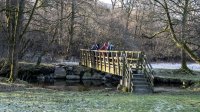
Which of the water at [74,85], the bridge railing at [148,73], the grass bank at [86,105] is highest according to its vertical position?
the bridge railing at [148,73]

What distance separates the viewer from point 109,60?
33250mm

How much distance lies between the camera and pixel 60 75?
140 ft

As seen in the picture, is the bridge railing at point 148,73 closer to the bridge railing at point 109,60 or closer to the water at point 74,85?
the bridge railing at point 109,60

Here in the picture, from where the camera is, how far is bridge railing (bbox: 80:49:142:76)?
1123 inches

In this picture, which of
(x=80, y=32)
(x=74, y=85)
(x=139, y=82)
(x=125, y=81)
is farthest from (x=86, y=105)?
(x=80, y=32)

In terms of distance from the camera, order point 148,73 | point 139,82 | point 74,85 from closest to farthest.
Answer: point 139,82
point 148,73
point 74,85

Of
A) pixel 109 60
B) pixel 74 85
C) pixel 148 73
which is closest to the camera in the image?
pixel 148 73

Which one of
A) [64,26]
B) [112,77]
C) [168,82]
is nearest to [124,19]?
[64,26]

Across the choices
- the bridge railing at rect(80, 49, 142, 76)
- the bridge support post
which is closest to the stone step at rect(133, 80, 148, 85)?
the bridge support post

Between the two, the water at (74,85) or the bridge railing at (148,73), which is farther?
the water at (74,85)

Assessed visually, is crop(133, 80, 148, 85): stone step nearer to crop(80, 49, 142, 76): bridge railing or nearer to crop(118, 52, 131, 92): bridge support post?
crop(118, 52, 131, 92): bridge support post

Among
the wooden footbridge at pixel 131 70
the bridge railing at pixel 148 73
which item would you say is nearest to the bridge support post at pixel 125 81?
the wooden footbridge at pixel 131 70

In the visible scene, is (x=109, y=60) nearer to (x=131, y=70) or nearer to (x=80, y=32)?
(x=131, y=70)

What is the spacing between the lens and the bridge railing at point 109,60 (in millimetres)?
28516
